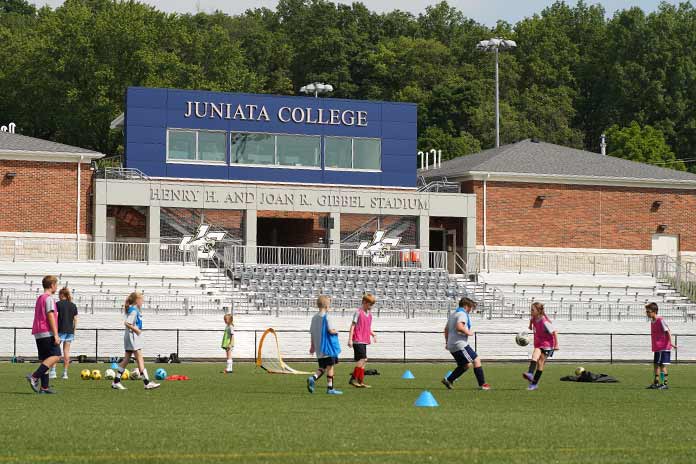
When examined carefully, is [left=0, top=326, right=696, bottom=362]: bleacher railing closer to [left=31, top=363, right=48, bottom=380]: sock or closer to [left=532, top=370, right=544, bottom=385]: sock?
[left=532, top=370, right=544, bottom=385]: sock

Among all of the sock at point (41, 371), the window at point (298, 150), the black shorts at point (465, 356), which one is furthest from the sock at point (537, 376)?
the window at point (298, 150)

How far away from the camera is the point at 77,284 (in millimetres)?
45375

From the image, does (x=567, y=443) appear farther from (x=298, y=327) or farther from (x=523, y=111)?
(x=523, y=111)

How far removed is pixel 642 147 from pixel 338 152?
4092cm

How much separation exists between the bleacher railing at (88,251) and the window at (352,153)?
320 inches

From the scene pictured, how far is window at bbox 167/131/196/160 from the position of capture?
52781mm

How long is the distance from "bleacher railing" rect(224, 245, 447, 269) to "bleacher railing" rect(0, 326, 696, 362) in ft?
28.9

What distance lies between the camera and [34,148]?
167ft

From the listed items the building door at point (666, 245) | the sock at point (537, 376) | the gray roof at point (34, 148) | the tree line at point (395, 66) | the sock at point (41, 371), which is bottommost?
the sock at point (537, 376)

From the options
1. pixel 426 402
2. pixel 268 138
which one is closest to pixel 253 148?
pixel 268 138

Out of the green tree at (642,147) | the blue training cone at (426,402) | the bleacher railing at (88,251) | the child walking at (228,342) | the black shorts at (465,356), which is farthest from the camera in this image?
the green tree at (642,147)

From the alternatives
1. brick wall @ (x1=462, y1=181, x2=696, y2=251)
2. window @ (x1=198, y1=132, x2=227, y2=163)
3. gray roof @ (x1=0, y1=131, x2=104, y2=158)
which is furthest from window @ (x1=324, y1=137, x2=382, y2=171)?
gray roof @ (x1=0, y1=131, x2=104, y2=158)

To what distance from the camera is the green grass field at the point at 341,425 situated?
1188 centimetres

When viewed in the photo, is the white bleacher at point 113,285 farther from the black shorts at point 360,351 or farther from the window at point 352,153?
the black shorts at point 360,351
